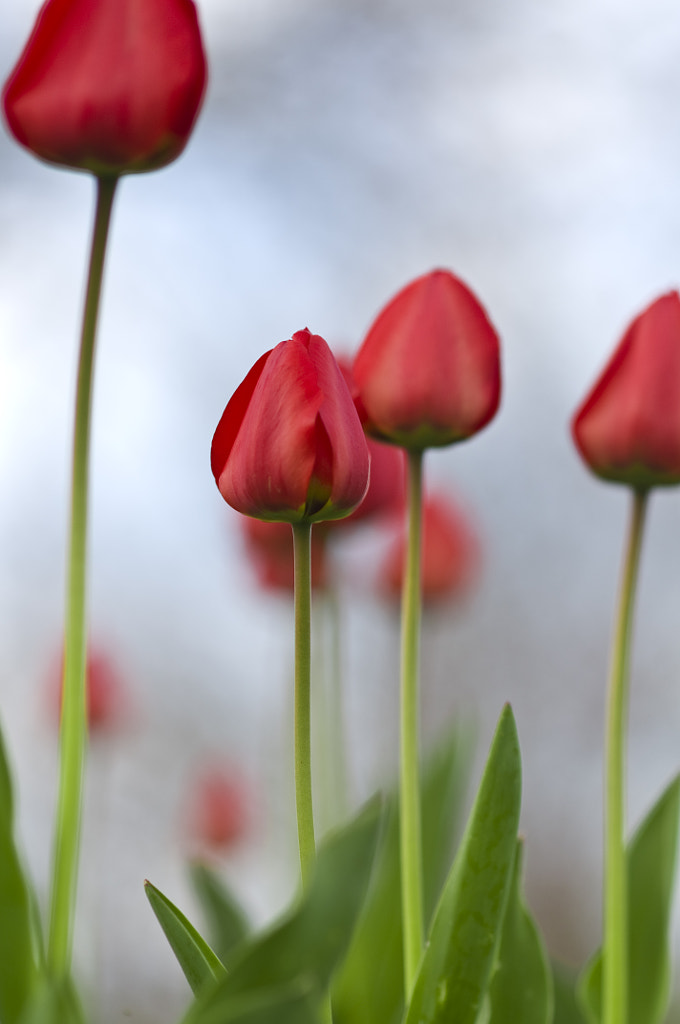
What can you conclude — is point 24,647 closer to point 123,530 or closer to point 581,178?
point 123,530

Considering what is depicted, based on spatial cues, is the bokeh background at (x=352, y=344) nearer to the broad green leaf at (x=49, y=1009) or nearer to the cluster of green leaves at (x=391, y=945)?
the cluster of green leaves at (x=391, y=945)

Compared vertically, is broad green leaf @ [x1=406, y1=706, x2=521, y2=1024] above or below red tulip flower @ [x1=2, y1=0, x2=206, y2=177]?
below

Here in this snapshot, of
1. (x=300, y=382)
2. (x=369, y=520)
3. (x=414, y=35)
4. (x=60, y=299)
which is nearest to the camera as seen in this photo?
(x=300, y=382)

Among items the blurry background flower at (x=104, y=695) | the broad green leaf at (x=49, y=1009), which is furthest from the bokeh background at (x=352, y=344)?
the broad green leaf at (x=49, y=1009)

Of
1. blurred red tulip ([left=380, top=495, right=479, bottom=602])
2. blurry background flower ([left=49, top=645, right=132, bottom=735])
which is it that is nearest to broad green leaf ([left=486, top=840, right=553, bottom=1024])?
blurred red tulip ([left=380, top=495, right=479, bottom=602])

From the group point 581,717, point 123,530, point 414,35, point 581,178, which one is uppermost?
point 414,35

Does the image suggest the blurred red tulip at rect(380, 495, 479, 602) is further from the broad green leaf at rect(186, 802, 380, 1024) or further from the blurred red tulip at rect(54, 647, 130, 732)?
the broad green leaf at rect(186, 802, 380, 1024)

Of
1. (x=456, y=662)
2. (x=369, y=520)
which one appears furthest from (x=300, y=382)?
(x=456, y=662)

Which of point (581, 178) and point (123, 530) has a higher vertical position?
point (581, 178)
